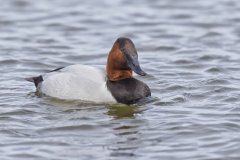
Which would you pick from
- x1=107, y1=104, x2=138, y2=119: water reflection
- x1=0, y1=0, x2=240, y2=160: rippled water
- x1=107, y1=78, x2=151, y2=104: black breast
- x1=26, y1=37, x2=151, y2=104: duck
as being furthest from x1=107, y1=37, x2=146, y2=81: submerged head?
x1=0, y1=0, x2=240, y2=160: rippled water

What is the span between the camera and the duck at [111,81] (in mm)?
11578

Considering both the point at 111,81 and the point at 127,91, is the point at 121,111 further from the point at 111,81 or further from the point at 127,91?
the point at 111,81

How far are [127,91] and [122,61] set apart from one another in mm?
449

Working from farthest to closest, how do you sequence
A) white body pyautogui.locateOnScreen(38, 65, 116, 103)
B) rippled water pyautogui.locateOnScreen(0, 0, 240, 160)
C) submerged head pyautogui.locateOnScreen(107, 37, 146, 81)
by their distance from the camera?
white body pyautogui.locateOnScreen(38, 65, 116, 103) < submerged head pyautogui.locateOnScreen(107, 37, 146, 81) < rippled water pyautogui.locateOnScreen(0, 0, 240, 160)

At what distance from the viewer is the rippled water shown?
9.59 m

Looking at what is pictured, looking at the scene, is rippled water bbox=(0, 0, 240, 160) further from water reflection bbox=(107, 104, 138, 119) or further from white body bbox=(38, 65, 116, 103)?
white body bbox=(38, 65, 116, 103)

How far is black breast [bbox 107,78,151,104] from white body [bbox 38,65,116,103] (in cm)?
9

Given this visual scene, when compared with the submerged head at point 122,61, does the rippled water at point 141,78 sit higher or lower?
lower

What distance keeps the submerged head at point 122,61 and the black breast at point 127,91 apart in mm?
147

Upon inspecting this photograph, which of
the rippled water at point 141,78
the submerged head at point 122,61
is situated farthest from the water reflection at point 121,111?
the submerged head at point 122,61

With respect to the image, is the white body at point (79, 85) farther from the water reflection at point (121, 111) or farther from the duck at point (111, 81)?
the water reflection at point (121, 111)

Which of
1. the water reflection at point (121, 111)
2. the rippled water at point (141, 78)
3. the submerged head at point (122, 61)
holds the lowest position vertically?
the water reflection at point (121, 111)

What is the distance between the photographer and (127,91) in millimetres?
11586

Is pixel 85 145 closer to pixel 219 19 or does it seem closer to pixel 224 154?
pixel 224 154
